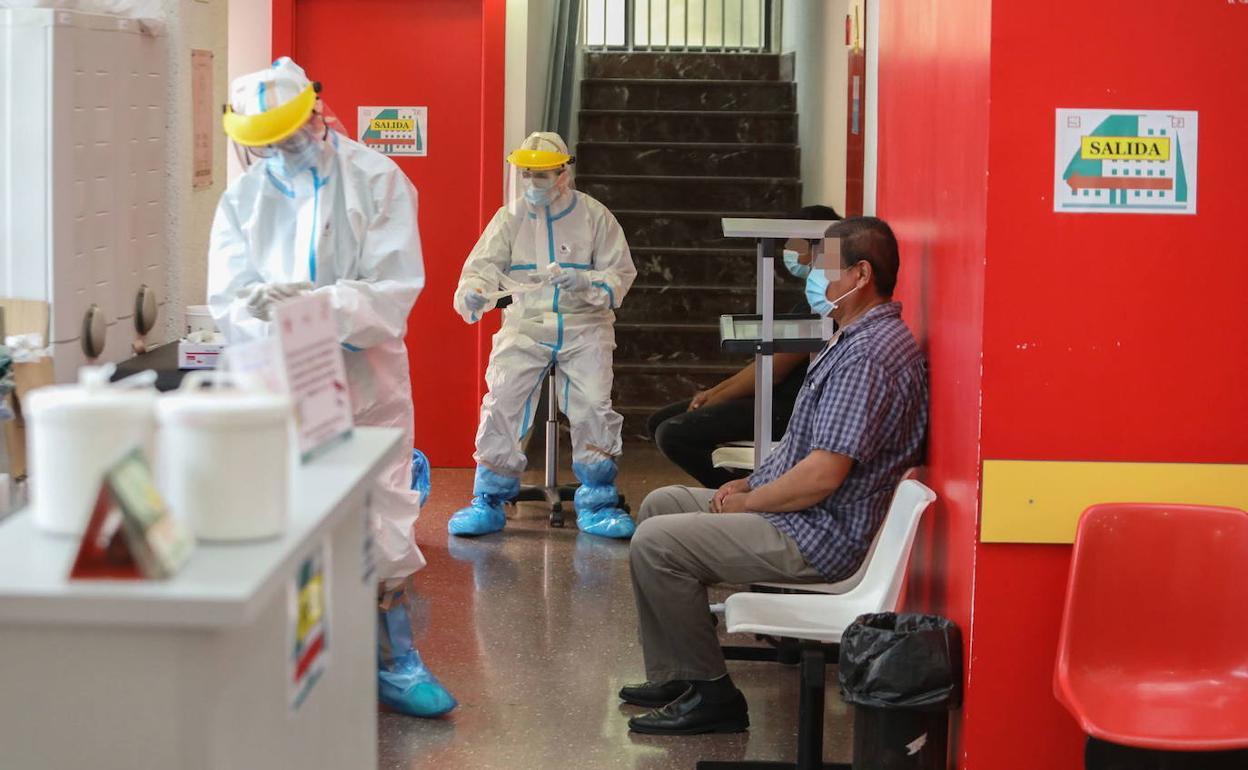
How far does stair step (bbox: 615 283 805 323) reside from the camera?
834 centimetres

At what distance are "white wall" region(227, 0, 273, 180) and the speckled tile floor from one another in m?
2.27

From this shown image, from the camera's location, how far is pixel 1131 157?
308 cm

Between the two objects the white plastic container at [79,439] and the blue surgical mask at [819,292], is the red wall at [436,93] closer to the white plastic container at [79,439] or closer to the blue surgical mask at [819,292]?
the blue surgical mask at [819,292]

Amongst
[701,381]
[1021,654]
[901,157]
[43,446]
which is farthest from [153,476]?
[701,381]

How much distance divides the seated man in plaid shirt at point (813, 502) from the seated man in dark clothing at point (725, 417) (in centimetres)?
152

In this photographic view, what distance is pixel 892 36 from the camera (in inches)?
175

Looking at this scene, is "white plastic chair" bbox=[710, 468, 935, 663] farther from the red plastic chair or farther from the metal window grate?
the metal window grate

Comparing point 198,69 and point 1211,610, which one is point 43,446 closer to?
point 1211,610

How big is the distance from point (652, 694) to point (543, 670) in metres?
0.41

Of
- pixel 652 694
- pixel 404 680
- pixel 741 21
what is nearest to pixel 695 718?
pixel 652 694

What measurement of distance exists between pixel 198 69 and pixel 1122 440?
2980 millimetres

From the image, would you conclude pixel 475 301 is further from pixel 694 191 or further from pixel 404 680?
pixel 694 191

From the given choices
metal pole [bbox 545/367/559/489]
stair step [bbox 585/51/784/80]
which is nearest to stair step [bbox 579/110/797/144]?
stair step [bbox 585/51/784/80]

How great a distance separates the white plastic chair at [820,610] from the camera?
3348 millimetres
